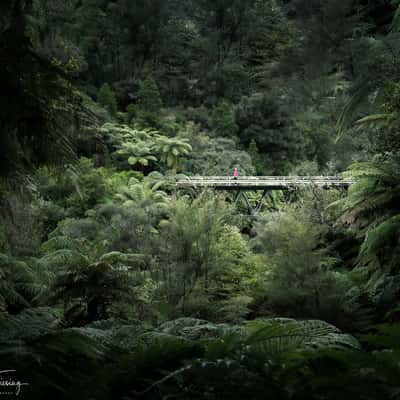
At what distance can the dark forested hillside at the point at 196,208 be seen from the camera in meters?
1.56

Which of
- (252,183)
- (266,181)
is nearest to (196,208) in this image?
(252,183)

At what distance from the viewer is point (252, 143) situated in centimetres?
2708

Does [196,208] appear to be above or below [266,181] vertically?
above

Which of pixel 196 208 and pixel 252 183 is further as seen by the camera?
pixel 252 183

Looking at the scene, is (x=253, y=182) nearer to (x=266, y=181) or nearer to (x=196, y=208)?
(x=266, y=181)

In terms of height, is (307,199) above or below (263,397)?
below

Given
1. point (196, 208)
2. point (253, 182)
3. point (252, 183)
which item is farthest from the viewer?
point (253, 182)

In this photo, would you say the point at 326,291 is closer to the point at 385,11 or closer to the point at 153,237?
the point at 153,237

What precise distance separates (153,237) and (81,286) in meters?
6.88

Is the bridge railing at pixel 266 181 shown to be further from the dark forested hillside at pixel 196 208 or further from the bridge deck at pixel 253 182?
the dark forested hillside at pixel 196 208

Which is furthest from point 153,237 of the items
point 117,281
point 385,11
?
point 385,11

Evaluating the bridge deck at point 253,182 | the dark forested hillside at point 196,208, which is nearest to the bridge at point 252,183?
the bridge deck at point 253,182

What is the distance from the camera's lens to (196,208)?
42.7ft

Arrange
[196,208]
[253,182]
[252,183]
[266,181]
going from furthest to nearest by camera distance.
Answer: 1. [266,181]
2. [253,182]
3. [252,183]
4. [196,208]
